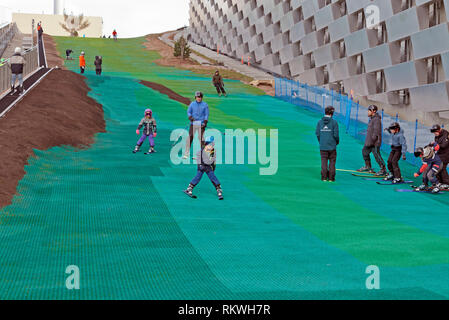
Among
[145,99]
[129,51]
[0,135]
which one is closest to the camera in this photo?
[0,135]

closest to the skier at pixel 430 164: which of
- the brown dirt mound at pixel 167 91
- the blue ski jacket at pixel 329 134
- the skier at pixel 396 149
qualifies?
the skier at pixel 396 149

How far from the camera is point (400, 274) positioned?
9.36 metres

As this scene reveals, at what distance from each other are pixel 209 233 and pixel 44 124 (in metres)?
10.8

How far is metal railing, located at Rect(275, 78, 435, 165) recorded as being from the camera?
23156 mm

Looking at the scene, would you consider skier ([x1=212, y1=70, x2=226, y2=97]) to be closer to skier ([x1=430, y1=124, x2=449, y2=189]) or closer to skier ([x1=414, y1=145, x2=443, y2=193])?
skier ([x1=430, y1=124, x2=449, y2=189])

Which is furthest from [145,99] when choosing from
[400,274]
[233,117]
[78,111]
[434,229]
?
[400,274]

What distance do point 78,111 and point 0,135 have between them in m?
8.00

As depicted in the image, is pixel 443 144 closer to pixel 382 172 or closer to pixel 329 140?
pixel 382 172

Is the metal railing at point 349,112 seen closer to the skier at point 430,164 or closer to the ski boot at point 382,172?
the ski boot at point 382,172

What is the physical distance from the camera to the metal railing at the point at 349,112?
23156 millimetres

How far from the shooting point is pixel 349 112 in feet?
96.3

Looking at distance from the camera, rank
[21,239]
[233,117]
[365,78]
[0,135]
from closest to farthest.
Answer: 1. [21,239]
2. [0,135]
3. [233,117]
4. [365,78]

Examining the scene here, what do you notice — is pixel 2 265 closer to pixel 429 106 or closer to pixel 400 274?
pixel 400 274

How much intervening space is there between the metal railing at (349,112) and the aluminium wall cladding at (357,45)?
285cm
